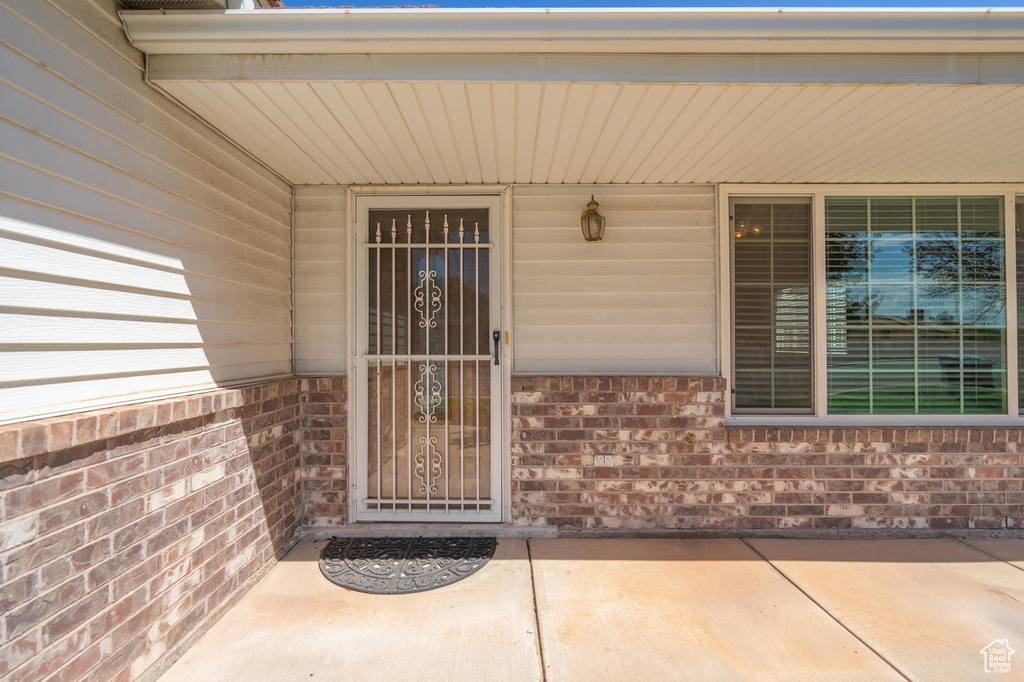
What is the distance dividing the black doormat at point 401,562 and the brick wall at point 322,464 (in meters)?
0.21

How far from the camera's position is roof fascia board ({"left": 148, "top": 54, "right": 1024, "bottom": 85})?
6.12 ft

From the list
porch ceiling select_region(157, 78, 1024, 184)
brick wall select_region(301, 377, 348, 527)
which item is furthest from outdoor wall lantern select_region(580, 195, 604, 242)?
brick wall select_region(301, 377, 348, 527)

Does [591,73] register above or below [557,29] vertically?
below

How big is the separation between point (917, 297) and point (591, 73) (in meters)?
2.85

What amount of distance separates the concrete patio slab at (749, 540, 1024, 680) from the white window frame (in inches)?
30.6

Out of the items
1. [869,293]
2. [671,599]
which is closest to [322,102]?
[671,599]

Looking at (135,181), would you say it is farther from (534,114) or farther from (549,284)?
(549,284)

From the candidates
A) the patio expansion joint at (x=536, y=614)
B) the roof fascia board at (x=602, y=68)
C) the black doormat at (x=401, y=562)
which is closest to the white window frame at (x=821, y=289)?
the roof fascia board at (x=602, y=68)

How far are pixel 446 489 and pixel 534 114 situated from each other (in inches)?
91.4

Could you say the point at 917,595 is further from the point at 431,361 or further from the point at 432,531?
the point at 431,361

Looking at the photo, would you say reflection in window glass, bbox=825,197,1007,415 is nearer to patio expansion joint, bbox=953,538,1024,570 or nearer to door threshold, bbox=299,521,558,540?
patio expansion joint, bbox=953,538,1024,570

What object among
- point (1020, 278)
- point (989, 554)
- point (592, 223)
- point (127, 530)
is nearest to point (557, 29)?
point (592, 223)

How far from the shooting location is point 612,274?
307 cm

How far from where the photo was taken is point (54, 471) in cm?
148
